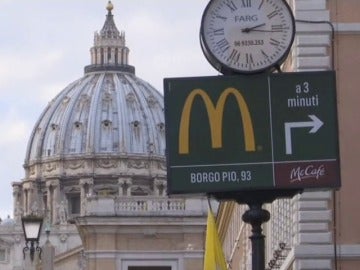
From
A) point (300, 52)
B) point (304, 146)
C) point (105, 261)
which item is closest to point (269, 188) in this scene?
point (304, 146)

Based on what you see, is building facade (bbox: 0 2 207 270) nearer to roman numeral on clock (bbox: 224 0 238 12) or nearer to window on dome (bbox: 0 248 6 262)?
window on dome (bbox: 0 248 6 262)

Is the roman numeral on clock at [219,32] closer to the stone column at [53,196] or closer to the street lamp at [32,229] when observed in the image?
the street lamp at [32,229]

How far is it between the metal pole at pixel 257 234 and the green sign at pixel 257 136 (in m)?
Answer: 0.15

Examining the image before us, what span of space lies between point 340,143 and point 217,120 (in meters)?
11.1

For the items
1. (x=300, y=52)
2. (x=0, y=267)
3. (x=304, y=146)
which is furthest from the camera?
(x=0, y=267)

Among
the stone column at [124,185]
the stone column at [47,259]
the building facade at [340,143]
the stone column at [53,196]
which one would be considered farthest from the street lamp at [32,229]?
the stone column at [53,196]

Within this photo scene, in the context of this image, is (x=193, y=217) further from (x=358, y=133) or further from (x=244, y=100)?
(x=244, y=100)

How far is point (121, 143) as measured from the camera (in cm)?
15912

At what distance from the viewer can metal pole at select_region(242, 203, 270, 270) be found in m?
10.6

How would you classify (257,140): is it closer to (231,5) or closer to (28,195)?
(231,5)

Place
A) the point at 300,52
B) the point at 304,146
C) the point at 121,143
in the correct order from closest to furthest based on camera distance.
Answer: the point at 304,146 → the point at 300,52 → the point at 121,143

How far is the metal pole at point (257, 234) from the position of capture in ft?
34.7

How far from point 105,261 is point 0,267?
83807 mm

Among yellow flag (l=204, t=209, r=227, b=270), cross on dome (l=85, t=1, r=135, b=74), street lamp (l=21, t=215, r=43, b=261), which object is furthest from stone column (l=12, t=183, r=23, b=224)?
yellow flag (l=204, t=209, r=227, b=270)
